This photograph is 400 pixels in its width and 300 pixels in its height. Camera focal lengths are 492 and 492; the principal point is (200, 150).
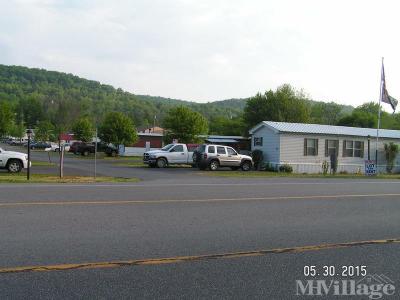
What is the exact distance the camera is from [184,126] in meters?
48.1

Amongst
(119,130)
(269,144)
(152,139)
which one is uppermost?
(119,130)

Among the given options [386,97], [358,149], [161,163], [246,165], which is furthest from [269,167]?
[386,97]

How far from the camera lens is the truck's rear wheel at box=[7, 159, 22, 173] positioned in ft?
80.6

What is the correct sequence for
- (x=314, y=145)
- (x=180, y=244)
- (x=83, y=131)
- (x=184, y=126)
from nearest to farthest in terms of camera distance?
(x=180, y=244) → (x=314, y=145) → (x=184, y=126) → (x=83, y=131)

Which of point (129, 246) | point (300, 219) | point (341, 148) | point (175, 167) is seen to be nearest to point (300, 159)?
point (341, 148)

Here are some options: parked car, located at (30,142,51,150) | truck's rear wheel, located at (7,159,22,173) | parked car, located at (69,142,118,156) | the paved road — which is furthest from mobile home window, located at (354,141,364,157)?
parked car, located at (30,142,51,150)

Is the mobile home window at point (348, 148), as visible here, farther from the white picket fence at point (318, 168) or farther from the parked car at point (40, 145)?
the parked car at point (40, 145)

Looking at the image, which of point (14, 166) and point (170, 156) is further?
point (170, 156)

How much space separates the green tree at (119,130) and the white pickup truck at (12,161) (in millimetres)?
27331

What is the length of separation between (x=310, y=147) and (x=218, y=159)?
7520 mm

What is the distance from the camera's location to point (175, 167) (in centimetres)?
3431

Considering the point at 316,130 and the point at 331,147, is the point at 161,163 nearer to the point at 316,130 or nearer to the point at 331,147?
the point at 316,130

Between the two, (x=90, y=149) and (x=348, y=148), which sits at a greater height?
(x=348, y=148)

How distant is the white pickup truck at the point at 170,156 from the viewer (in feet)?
110
